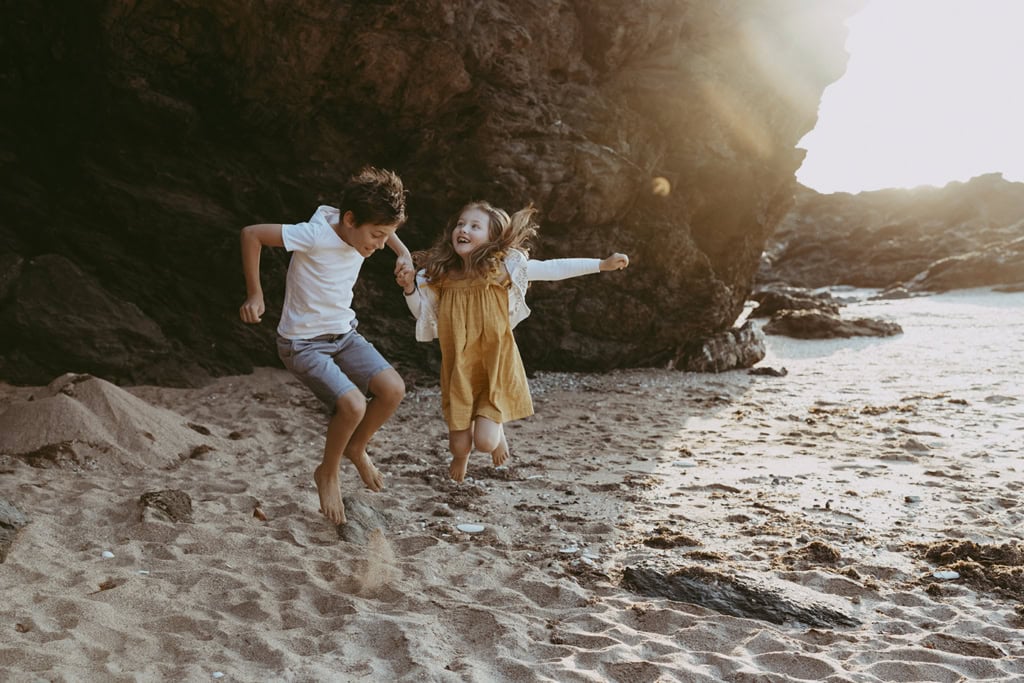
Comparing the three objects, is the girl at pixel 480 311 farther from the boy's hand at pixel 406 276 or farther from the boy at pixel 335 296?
the boy at pixel 335 296

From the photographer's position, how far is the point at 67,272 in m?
8.82

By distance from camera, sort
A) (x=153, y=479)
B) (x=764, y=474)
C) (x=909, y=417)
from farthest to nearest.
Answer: (x=909, y=417) < (x=764, y=474) < (x=153, y=479)

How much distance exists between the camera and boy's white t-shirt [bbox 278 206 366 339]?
15.1 ft

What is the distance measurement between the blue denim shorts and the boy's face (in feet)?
1.74

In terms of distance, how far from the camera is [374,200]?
14.8 feet

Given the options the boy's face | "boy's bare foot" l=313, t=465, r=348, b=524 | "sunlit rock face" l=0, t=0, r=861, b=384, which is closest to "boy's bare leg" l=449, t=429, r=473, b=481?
"boy's bare foot" l=313, t=465, r=348, b=524

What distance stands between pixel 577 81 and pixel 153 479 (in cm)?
691

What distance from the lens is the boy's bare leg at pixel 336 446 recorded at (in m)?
4.60

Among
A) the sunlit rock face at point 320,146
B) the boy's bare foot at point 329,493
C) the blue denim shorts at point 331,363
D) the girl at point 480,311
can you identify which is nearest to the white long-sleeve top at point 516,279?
the girl at point 480,311

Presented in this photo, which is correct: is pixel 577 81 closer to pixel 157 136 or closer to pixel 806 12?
pixel 806 12

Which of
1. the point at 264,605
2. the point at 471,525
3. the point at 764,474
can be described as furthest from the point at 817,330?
the point at 264,605

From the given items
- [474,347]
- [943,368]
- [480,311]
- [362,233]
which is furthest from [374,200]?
[943,368]

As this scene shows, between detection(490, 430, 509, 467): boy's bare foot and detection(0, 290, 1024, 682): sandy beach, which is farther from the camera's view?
detection(490, 430, 509, 467): boy's bare foot

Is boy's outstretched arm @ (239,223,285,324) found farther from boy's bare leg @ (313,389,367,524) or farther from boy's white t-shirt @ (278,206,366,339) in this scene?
boy's bare leg @ (313,389,367,524)
